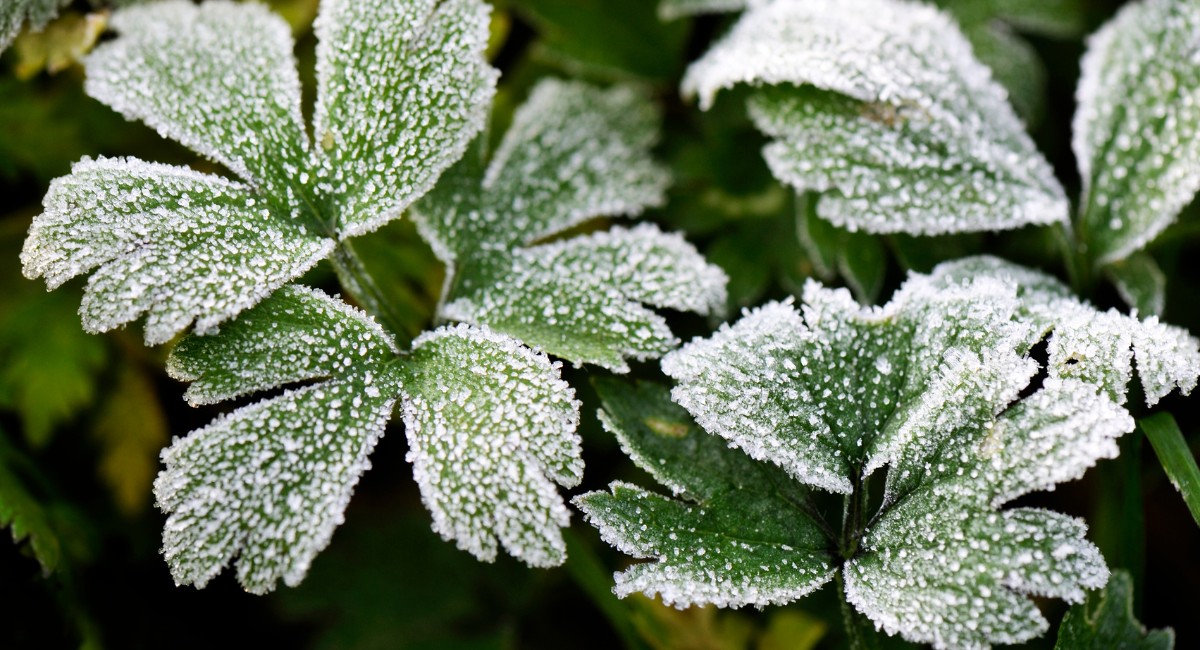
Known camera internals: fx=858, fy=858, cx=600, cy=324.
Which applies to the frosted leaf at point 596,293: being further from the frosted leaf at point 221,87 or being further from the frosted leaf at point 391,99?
the frosted leaf at point 221,87

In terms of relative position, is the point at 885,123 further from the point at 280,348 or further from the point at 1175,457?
the point at 280,348

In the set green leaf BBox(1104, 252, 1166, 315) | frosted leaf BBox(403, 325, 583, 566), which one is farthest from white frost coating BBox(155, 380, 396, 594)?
green leaf BBox(1104, 252, 1166, 315)

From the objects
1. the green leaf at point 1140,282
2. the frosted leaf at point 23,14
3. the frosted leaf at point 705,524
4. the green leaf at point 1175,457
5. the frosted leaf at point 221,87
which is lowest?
the green leaf at point 1175,457

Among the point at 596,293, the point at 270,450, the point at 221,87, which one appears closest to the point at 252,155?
the point at 221,87

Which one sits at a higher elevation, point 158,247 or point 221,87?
point 221,87

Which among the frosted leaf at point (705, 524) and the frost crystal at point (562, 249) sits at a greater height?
the frost crystal at point (562, 249)

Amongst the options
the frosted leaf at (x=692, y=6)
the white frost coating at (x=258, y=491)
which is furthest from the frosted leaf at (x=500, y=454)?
the frosted leaf at (x=692, y=6)

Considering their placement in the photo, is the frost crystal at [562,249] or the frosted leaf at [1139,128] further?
the frosted leaf at [1139,128]

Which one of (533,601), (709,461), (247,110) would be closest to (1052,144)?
(709,461)
